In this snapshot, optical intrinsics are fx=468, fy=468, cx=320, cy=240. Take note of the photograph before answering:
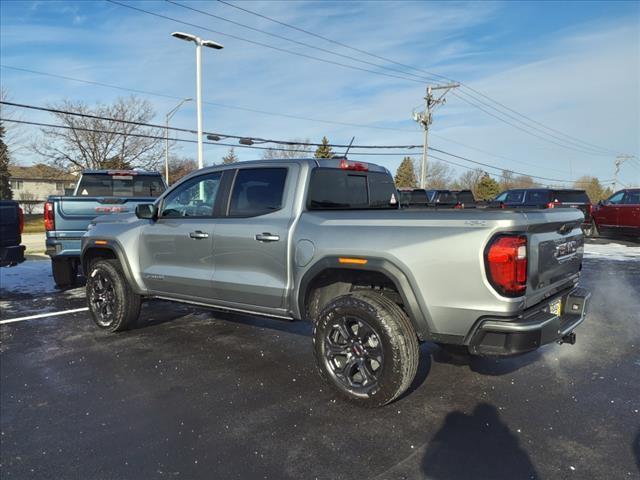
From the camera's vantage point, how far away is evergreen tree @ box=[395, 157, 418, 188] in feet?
248

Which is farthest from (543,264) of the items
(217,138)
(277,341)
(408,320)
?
(217,138)

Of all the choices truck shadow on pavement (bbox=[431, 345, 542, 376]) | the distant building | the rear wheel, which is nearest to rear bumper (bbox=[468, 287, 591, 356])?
truck shadow on pavement (bbox=[431, 345, 542, 376])

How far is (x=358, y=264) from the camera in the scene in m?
3.54

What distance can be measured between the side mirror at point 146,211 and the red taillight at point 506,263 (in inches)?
144

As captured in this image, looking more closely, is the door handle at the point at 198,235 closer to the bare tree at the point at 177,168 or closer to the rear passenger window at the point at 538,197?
the rear passenger window at the point at 538,197

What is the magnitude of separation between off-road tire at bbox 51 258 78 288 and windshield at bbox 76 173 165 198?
1.37 m

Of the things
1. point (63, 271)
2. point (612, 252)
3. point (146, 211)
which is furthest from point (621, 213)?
point (63, 271)

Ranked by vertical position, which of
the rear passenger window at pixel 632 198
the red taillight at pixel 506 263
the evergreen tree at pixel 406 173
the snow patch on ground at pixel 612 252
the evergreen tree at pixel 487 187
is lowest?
the snow patch on ground at pixel 612 252

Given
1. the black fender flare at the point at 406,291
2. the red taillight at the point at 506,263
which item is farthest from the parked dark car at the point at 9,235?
the red taillight at the point at 506,263

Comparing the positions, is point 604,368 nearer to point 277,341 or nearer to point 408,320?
point 408,320

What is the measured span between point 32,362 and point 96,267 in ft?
4.53

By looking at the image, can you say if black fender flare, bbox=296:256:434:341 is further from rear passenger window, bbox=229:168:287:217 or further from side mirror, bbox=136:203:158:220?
side mirror, bbox=136:203:158:220

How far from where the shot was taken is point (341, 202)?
171 inches

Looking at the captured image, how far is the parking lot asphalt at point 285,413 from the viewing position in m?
2.78
